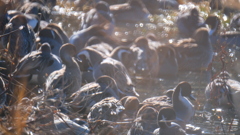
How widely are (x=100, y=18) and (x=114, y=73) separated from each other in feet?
19.7

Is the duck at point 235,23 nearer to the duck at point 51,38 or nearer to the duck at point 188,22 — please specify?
the duck at point 188,22

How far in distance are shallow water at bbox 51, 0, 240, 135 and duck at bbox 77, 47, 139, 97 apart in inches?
13.7

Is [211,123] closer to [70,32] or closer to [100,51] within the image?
[100,51]

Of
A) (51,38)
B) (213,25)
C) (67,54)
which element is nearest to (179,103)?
(67,54)

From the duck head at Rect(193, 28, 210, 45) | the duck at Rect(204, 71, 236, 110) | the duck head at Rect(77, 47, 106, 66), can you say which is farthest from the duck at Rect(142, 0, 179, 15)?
the duck at Rect(204, 71, 236, 110)

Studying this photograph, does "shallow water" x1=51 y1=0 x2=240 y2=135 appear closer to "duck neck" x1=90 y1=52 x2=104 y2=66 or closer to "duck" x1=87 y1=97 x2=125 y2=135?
"duck neck" x1=90 y1=52 x2=104 y2=66

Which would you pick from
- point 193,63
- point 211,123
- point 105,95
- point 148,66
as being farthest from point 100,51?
point 211,123

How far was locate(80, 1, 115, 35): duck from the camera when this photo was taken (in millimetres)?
13137

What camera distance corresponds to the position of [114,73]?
8078 mm

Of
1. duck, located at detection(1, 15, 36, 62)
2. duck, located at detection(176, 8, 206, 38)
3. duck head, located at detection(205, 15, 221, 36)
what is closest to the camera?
duck, located at detection(1, 15, 36, 62)

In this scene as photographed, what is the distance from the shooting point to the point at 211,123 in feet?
→ 21.9

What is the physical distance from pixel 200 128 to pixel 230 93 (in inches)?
61.5

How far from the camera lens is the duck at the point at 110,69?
790cm

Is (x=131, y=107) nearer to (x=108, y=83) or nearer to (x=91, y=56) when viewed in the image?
(x=108, y=83)
